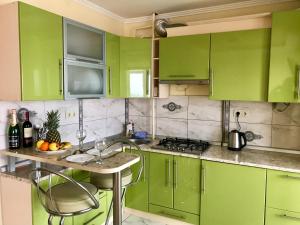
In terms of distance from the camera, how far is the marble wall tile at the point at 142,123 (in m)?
3.11

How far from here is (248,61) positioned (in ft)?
7.09

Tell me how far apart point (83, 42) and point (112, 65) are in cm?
47

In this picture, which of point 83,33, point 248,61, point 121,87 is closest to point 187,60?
point 248,61

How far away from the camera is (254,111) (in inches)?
97.4

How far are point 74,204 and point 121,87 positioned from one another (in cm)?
150

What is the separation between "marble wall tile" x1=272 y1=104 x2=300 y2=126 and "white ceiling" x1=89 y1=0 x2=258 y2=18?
1.22 metres

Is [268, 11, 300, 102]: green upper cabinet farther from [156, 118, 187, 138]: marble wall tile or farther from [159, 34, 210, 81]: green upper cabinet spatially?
[156, 118, 187, 138]: marble wall tile

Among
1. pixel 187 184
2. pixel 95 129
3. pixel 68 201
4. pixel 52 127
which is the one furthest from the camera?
pixel 95 129

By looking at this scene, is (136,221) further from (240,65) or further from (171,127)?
(240,65)

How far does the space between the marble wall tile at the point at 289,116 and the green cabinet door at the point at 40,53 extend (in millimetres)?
2087

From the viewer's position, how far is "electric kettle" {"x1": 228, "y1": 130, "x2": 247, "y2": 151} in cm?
237

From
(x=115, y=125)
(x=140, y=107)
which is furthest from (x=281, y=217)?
(x=115, y=125)

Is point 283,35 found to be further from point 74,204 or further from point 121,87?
point 74,204

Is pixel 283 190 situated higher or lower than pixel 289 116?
lower
